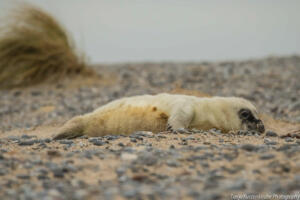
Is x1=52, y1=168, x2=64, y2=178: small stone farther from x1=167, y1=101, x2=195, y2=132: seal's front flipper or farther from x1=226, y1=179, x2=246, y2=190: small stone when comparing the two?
x1=167, y1=101, x2=195, y2=132: seal's front flipper

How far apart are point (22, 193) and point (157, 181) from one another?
0.99 metres

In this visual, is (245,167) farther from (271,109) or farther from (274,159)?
(271,109)

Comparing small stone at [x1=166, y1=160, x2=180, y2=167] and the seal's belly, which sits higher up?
the seal's belly

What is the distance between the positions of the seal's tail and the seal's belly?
0.30 ft

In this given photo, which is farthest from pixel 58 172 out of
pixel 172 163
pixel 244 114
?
pixel 244 114

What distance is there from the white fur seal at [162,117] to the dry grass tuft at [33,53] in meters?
6.17

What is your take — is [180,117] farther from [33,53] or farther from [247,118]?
[33,53]

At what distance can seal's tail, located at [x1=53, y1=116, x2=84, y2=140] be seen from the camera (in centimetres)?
554

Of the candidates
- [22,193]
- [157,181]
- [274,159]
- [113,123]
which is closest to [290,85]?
[113,123]

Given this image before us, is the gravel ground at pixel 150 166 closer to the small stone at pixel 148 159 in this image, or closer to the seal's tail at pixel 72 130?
the small stone at pixel 148 159

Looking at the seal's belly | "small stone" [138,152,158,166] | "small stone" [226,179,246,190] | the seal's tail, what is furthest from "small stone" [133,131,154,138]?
"small stone" [226,179,246,190]

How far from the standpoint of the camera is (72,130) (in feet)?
18.4

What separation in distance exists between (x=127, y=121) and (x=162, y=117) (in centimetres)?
45

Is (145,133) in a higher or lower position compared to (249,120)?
lower
